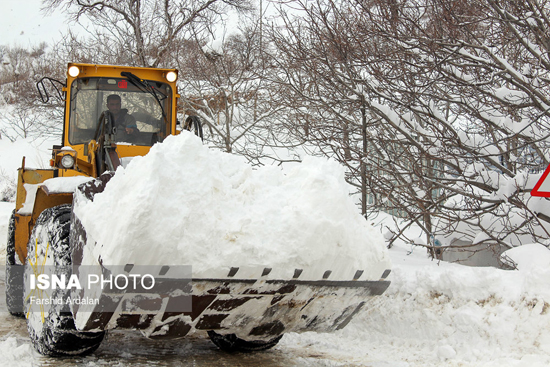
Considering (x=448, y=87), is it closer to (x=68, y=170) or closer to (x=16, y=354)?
(x=68, y=170)

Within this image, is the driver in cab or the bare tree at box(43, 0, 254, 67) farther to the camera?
the bare tree at box(43, 0, 254, 67)

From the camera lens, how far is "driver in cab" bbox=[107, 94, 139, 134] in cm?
494

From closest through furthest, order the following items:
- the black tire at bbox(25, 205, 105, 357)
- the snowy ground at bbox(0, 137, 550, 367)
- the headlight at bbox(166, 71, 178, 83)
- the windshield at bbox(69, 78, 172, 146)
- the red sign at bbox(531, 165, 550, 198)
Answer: the black tire at bbox(25, 205, 105, 357)
the snowy ground at bbox(0, 137, 550, 367)
the red sign at bbox(531, 165, 550, 198)
the windshield at bbox(69, 78, 172, 146)
the headlight at bbox(166, 71, 178, 83)

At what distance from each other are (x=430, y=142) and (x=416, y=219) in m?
1.06

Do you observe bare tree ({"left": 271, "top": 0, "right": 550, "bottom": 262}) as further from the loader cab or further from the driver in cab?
the driver in cab

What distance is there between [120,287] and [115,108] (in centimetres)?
288

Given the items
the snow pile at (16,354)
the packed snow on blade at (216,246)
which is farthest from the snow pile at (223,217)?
the snow pile at (16,354)

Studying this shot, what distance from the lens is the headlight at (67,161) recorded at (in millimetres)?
4270

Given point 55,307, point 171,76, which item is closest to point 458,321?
point 55,307

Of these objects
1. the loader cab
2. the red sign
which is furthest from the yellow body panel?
the red sign

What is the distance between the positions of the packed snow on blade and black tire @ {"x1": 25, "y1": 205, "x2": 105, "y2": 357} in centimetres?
35

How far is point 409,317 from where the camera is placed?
4625 mm

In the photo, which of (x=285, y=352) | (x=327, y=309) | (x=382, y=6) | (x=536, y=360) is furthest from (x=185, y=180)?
(x=382, y=6)

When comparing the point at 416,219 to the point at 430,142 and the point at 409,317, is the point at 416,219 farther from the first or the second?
the point at 409,317
